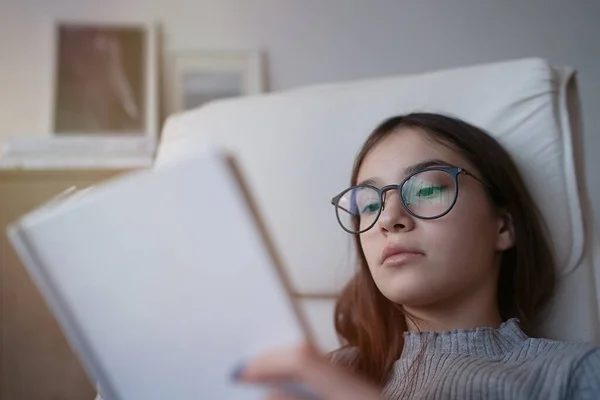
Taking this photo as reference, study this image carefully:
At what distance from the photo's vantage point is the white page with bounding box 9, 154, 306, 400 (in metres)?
0.40

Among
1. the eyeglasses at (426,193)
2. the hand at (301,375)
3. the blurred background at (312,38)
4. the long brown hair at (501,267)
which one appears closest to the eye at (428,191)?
the eyeglasses at (426,193)

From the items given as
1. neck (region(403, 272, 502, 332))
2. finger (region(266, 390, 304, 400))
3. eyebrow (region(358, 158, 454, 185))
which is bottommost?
neck (region(403, 272, 502, 332))

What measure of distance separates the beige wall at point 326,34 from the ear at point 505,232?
30.8 inches

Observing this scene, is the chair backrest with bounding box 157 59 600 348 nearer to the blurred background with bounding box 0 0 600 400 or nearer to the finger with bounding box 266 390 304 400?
the blurred background with bounding box 0 0 600 400

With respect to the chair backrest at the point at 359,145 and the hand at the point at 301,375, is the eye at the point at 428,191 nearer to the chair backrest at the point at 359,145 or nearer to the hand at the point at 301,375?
the chair backrest at the point at 359,145

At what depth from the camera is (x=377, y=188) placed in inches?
31.9

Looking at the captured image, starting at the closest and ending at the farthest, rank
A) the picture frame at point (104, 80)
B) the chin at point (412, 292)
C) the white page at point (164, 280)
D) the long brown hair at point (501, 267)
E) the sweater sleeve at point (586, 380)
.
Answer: the white page at point (164, 280), the sweater sleeve at point (586, 380), the chin at point (412, 292), the long brown hair at point (501, 267), the picture frame at point (104, 80)

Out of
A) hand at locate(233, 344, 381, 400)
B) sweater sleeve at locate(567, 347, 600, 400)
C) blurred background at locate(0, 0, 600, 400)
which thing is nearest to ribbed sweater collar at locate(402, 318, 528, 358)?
sweater sleeve at locate(567, 347, 600, 400)

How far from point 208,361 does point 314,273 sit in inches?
24.1

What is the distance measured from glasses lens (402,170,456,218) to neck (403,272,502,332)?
0.14 meters

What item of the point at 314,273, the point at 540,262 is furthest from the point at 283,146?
the point at 540,262

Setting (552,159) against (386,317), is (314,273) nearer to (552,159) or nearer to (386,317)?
(386,317)

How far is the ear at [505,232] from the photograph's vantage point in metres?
0.86

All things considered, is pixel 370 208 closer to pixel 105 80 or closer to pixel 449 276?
pixel 449 276
